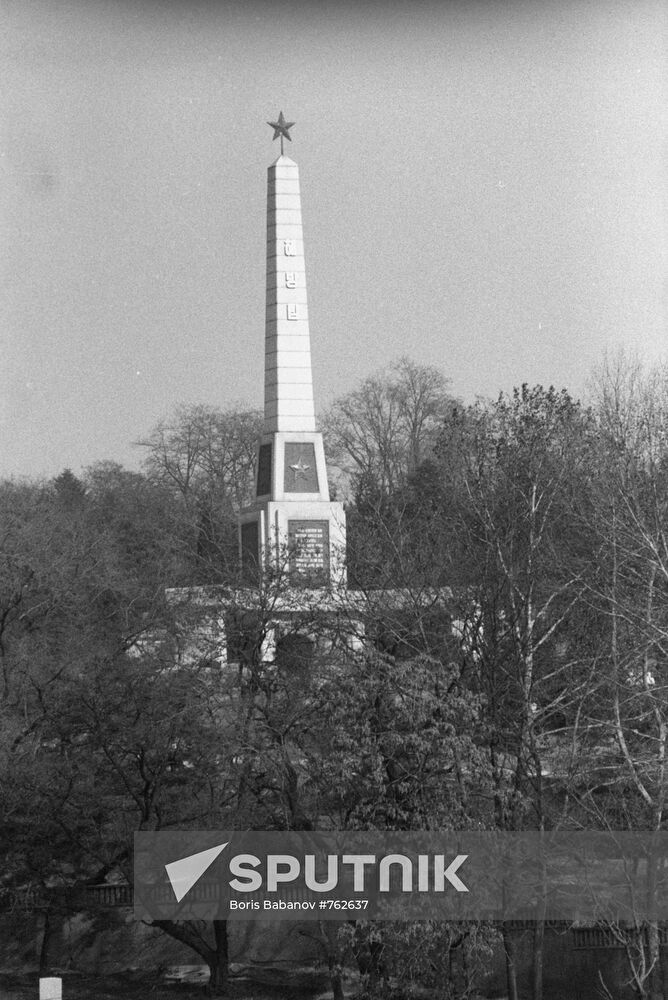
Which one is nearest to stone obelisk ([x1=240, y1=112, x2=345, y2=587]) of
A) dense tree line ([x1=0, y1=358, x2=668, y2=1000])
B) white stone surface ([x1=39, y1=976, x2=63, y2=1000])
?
dense tree line ([x1=0, y1=358, x2=668, y2=1000])

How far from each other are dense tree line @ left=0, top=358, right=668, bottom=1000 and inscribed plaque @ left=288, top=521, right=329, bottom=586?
0.50m

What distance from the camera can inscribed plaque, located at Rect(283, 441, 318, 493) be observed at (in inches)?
1243

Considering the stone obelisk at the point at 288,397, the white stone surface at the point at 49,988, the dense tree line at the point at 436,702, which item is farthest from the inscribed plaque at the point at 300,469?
the white stone surface at the point at 49,988

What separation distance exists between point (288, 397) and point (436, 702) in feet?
51.8

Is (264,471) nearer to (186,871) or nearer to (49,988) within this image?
(186,871)

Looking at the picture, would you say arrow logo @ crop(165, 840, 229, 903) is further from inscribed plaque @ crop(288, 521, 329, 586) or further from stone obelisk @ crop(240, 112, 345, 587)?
stone obelisk @ crop(240, 112, 345, 587)

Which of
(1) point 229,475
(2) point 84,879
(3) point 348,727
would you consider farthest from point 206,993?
(1) point 229,475

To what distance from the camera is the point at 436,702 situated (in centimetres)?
1634

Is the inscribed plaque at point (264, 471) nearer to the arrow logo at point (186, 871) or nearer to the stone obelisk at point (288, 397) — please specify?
the stone obelisk at point (288, 397)

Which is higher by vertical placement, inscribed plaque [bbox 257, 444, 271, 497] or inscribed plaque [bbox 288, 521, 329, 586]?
inscribed plaque [bbox 257, 444, 271, 497]

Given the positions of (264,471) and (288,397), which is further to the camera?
(264,471)

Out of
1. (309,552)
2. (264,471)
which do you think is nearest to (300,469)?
(264,471)

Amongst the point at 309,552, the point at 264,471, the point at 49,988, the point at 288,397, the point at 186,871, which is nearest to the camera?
the point at 49,988

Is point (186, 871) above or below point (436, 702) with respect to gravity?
below
